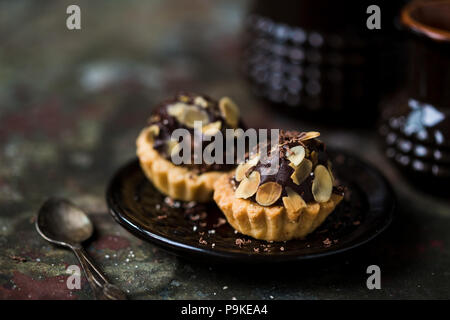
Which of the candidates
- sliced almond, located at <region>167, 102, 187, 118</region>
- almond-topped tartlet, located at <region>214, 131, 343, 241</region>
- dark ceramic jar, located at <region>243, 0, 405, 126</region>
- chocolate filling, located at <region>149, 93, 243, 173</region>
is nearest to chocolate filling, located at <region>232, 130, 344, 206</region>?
almond-topped tartlet, located at <region>214, 131, 343, 241</region>

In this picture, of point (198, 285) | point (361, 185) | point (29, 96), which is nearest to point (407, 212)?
point (361, 185)

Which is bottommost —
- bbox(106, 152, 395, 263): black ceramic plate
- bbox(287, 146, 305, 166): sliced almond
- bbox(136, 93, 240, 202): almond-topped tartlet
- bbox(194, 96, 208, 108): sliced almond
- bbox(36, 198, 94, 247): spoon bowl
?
bbox(36, 198, 94, 247): spoon bowl

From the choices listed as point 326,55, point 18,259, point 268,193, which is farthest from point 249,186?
point 326,55

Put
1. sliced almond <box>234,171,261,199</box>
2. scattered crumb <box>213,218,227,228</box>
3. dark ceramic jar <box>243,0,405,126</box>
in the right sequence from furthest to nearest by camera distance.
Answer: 1. dark ceramic jar <box>243,0,405,126</box>
2. scattered crumb <box>213,218,227,228</box>
3. sliced almond <box>234,171,261,199</box>

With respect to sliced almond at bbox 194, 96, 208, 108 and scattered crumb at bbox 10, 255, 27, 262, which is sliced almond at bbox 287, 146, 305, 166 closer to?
sliced almond at bbox 194, 96, 208, 108

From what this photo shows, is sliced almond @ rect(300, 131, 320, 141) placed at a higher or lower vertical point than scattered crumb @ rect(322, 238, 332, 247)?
higher

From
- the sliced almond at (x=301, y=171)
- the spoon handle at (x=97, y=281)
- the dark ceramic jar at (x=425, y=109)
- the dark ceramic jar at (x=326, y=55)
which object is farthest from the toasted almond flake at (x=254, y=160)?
the dark ceramic jar at (x=326, y=55)
